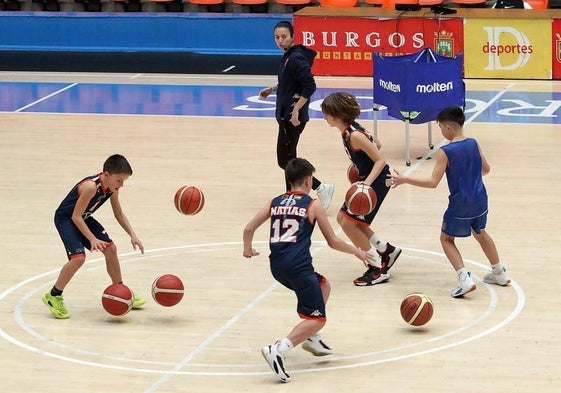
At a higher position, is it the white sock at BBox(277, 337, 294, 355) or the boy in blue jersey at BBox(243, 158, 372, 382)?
the boy in blue jersey at BBox(243, 158, 372, 382)

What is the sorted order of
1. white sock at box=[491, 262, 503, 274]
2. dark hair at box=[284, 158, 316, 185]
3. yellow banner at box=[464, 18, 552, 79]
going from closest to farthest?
dark hair at box=[284, 158, 316, 185]
white sock at box=[491, 262, 503, 274]
yellow banner at box=[464, 18, 552, 79]

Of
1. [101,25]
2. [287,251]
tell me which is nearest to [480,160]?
[287,251]

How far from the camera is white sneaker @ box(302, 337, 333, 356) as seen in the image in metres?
8.87

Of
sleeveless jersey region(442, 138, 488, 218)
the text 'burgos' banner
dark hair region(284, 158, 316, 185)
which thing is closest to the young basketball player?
sleeveless jersey region(442, 138, 488, 218)

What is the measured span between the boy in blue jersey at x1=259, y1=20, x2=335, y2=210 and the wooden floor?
70 centimetres

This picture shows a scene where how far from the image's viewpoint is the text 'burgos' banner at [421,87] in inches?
614

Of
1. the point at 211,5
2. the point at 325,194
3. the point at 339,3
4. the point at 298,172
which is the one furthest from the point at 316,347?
the point at 211,5

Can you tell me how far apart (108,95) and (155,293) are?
11.9 m

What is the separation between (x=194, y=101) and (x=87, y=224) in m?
10.6

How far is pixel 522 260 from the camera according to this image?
11359 mm

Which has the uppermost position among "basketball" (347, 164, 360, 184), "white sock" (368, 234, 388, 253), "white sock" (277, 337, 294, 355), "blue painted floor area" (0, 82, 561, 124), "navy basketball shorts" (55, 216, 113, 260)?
"basketball" (347, 164, 360, 184)

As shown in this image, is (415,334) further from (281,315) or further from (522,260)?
(522,260)

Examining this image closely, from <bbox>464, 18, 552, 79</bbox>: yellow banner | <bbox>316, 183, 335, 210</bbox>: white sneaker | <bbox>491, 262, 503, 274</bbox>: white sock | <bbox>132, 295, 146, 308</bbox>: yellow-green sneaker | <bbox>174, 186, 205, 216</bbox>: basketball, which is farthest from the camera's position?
A: <bbox>464, 18, 552, 79</bbox>: yellow banner

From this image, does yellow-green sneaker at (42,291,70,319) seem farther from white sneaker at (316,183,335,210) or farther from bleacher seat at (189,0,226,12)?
bleacher seat at (189,0,226,12)
